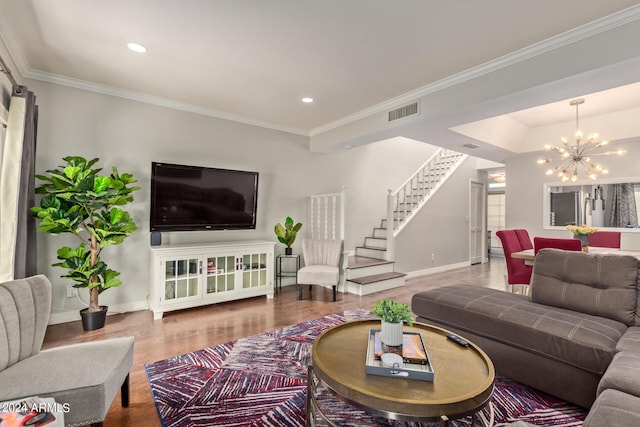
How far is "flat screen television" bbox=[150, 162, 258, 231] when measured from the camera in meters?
3.75

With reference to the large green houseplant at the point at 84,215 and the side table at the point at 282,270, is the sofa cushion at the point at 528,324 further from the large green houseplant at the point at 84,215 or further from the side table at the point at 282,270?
the large green houseplant at the point at 84,215

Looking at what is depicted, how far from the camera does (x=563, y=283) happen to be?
2.53 metres

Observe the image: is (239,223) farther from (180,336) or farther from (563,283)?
(563,283)

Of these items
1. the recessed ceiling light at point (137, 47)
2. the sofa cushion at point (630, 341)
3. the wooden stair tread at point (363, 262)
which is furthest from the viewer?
the wooden stair tread at point (363, 262)

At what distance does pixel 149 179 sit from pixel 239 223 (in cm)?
130

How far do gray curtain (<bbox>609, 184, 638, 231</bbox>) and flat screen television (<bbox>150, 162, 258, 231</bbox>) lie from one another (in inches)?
240

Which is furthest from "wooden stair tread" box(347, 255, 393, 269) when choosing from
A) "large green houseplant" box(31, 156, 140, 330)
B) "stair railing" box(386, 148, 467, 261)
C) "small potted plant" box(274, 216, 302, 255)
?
"large green houseplant" box(31, 156, 140, 330)

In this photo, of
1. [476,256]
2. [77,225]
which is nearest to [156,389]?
[77,225]

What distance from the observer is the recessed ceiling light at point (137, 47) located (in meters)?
2.67

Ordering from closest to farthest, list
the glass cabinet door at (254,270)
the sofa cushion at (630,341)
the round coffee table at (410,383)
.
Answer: the round coffee table at (410,383) < the sofa cushion at (630,341) < the glass cabinet door at (254,270)

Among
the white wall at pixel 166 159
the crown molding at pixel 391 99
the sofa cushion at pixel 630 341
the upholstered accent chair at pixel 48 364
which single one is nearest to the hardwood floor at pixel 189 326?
the upholstered accent chair at pixel 48 364

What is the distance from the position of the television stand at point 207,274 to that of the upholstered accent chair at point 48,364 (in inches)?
64.0

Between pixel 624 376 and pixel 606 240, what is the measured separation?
4.35 meters

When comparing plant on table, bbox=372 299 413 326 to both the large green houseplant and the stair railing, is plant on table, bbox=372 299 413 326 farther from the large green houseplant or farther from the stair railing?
the stair railing
